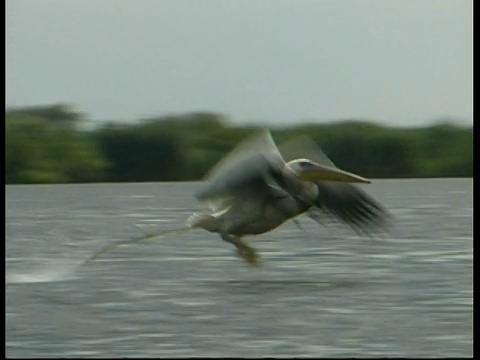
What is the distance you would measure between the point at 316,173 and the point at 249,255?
606 millimetres

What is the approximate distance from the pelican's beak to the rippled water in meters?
0.63

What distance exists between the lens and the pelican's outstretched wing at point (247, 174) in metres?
9.23

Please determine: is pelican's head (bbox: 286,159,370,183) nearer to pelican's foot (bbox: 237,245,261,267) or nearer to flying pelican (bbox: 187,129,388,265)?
flying pelican (bbox: 187,129,388,265)

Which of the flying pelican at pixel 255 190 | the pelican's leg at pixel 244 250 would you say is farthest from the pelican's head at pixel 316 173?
the pelican's leg at pixel 244 250

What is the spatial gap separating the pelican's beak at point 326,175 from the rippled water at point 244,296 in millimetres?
629

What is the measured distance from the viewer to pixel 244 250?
9.38 meters

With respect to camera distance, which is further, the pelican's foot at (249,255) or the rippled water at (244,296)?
the pelican's foot at (249,255)

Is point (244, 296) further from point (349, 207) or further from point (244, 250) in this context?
point (349, 207)

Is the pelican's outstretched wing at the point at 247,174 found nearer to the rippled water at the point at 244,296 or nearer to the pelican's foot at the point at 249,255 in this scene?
the pelican's foot at the point at 249,255

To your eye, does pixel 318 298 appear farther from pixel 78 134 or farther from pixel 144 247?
pixel 78 134

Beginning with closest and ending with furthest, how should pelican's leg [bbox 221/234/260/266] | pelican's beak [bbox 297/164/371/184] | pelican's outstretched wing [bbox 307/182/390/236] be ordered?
pelican's leg [bbox 221/234/260/266] < pelican's beak [bbox 297/164/371/184] < pelican's outstretched wing [bbox 307/182/390/236]

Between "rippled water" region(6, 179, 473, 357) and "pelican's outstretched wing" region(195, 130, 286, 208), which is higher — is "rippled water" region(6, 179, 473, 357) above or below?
below

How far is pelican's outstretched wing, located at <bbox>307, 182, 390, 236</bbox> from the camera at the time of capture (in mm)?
9781

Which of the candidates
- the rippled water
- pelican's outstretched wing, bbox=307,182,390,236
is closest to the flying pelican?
pelican's outstretched wing, bbox=307,182,390,236
